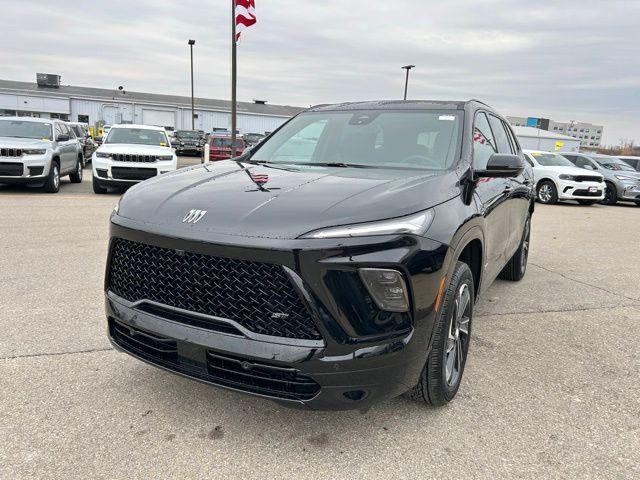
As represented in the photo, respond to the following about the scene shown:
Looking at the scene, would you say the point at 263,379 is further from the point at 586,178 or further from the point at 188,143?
the point at 188,143

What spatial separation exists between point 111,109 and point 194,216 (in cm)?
5654

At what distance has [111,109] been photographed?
5294cm

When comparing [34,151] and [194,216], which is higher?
[194,216]

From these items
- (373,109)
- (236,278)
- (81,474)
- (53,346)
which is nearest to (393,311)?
(236,278)

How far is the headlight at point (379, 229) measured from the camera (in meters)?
2.08

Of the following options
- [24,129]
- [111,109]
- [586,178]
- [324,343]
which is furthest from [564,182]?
[111,109]

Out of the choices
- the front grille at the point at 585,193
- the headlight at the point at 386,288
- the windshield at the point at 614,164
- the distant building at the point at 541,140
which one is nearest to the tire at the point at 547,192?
the front grille at the point at 585,193

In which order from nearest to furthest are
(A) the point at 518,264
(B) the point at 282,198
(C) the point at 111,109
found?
1. (B) the point at 282,198
2. (A) the point at 518,264
3. (C) the point at 111,109

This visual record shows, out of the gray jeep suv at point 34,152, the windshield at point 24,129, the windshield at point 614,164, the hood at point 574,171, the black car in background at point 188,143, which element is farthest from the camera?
the black car in background at point 188,143

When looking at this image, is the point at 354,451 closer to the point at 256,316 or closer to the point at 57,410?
the point at 256,316

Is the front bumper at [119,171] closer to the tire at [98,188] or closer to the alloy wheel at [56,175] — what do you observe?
the tire at [98,188]

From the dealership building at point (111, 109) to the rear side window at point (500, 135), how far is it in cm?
4833

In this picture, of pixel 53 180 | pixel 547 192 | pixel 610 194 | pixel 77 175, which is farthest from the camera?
pixel 610 194

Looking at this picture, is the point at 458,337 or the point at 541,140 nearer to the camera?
the point at 458,337
